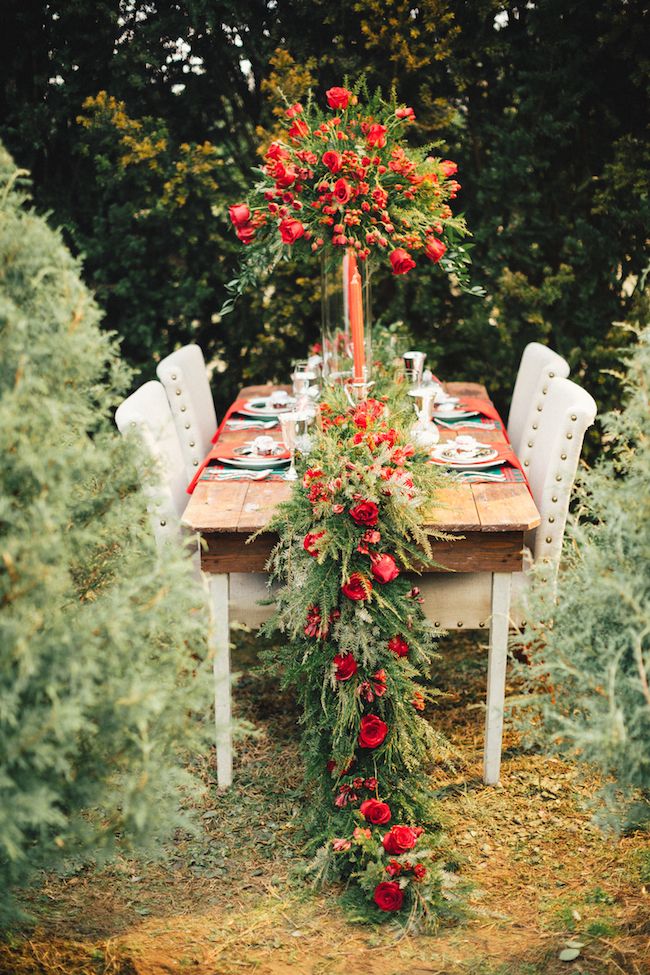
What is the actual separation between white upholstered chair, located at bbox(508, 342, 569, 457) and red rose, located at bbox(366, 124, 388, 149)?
1.05 m

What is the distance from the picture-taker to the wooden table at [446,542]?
256 cm

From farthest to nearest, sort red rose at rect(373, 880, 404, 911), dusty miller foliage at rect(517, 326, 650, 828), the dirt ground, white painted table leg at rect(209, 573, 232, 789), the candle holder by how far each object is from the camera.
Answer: the candle holder < white painted table leg at rect(209, 573, 232, 789) < red rose at rect(373, 880, 404, 911) < the dirt ground < dusty miller foliage at rect(517, 326, 650, 828)

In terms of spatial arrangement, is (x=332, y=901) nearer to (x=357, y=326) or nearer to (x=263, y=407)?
(x=357, y=326)

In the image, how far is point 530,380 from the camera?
12.3ft

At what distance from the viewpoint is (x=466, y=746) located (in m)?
3.10

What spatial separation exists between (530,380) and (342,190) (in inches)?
50.9

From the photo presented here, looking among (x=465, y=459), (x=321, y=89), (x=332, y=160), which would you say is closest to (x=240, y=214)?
→ (x=332, y=160)

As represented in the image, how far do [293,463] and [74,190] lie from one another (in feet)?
6.82

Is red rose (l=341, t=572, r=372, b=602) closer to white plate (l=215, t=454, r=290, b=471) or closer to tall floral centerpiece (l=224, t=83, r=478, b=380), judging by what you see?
white plate (l=215, t=454, r=290, b=471)

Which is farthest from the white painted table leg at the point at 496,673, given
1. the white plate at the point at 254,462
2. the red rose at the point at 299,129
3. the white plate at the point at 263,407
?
the red rose at the point at 299,129

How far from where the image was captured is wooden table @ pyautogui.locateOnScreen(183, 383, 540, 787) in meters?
2.56

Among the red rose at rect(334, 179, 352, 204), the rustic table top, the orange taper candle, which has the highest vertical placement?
the red rose at rect(334, 179, 352, 204)

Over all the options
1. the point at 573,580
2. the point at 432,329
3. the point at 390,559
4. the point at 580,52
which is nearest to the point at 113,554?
the point at 390,559

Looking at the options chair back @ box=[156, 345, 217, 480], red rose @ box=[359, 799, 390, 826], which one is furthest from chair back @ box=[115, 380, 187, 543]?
red rose @ box=[359, 799, 390, 826]
